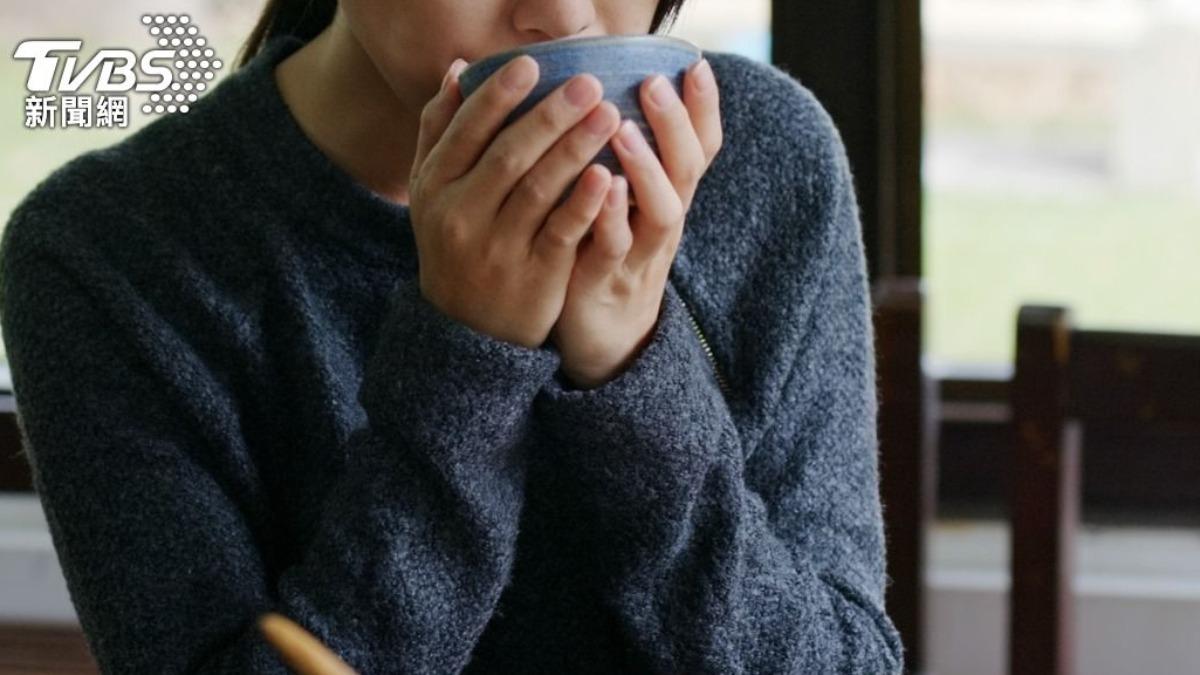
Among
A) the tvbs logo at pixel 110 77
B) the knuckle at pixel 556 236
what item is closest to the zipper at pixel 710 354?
the knuckle at pixel 556 236

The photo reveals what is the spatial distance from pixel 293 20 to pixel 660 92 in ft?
1.43

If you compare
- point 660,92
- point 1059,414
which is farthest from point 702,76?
point 1059,414

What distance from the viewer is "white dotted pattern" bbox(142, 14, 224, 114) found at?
1474 millimetres

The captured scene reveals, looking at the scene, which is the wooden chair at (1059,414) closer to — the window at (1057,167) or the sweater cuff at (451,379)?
the sweater cuff at (451,379)

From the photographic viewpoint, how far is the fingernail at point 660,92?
0.70 m

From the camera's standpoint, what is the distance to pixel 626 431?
2.64 feet

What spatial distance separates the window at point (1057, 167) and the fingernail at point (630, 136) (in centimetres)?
124

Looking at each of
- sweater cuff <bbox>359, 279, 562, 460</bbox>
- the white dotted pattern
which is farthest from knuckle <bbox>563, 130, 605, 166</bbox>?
the white dotted pattern

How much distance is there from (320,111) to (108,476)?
0.25 metres

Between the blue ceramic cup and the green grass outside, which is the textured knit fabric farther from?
the green grass outside

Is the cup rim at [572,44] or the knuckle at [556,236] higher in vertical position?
the cup rim at [572,44]

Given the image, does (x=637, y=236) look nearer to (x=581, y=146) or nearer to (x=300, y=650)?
(x=581, y=146)

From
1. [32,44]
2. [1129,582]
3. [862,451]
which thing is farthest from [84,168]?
[1129,582]

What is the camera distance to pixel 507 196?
→ 0.72 m
